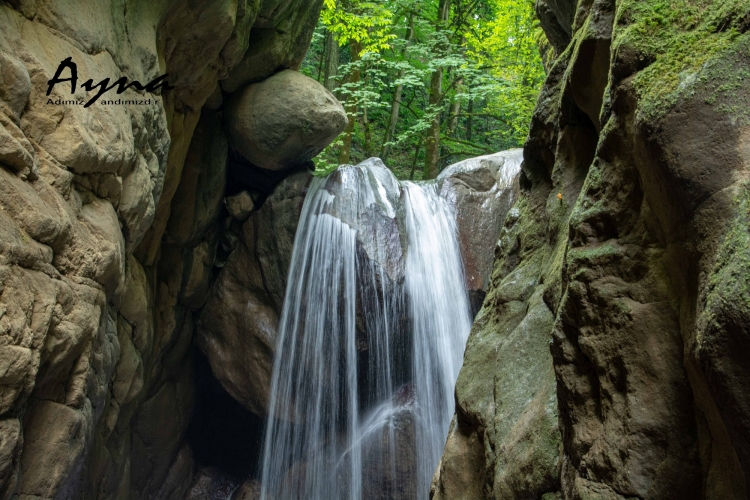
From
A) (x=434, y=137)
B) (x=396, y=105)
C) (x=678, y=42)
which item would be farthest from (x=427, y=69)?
(x=678, y=42)

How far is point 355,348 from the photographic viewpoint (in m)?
8.92

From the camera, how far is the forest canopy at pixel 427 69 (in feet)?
38.8

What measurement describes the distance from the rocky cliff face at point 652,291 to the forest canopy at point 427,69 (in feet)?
23.8

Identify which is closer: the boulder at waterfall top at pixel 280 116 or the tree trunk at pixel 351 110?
the boulder at waterfall top at pixel 280 116

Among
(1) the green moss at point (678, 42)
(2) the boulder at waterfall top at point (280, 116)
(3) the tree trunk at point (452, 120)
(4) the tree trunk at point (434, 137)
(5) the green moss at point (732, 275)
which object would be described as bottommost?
(5) the green moss at point (732, 275)

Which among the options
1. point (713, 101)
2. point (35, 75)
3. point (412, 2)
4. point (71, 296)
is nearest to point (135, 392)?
point (71, 296)

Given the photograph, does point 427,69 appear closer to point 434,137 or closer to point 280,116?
point 434,137

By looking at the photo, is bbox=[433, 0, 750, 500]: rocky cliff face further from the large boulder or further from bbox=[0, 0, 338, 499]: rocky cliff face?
the large boulder

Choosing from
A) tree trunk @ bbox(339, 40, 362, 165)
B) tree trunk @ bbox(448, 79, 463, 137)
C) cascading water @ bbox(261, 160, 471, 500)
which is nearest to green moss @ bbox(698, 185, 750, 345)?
cascading water @ bbox(261, 160, 471, 500)

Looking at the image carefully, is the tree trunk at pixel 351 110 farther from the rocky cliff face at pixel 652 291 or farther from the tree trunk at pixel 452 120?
the rocky cliff face at pixel 652 291

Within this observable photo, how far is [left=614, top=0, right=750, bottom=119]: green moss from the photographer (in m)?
1.96

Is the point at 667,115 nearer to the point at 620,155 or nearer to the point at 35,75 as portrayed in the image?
the point at 620,155

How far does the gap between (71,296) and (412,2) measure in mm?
12437

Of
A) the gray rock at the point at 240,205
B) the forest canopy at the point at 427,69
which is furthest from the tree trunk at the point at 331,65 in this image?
the gray rock at the point at 240,205
